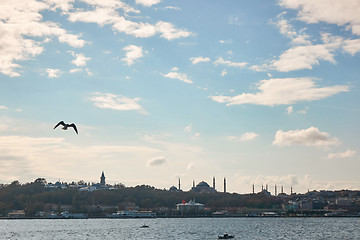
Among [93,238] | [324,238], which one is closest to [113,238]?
[93,238]

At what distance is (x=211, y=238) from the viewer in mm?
98562

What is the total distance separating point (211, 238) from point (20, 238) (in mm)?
41085

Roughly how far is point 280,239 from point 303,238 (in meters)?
5.15

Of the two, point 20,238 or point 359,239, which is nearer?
point 359,239

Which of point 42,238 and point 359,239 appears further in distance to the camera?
point 42,238

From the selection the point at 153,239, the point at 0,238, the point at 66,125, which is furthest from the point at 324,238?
the point at 66,125

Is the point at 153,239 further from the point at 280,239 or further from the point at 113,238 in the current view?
the point at 280,239

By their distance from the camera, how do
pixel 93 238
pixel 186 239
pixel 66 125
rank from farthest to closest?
pixel 93 238
pixel 186 239
pixel 66 125

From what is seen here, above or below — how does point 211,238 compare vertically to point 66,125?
below

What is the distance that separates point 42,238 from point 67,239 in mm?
7800

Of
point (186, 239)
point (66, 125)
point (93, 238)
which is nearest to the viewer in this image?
point (66, 125)

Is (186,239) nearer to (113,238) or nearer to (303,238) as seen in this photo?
(113,238)

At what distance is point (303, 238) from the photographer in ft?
331

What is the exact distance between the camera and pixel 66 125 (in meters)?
32.2
